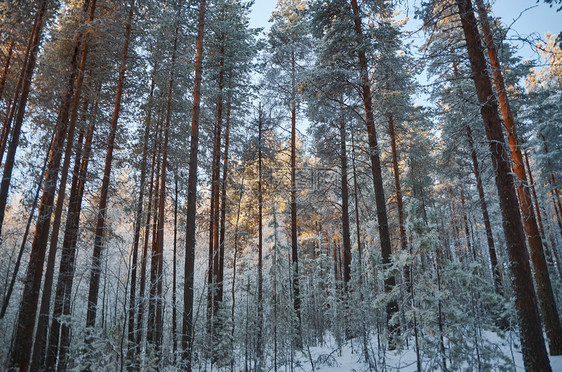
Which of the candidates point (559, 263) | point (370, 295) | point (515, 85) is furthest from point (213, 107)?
point (559, 263)

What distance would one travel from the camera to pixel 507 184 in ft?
20.5

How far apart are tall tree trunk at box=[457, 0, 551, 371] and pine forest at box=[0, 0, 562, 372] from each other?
34mm

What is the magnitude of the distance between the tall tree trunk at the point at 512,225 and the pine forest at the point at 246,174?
34 mm

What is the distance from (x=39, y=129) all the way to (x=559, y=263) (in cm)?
3512

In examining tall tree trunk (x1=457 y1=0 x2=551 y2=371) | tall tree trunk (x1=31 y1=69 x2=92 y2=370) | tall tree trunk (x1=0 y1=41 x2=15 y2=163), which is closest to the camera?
tall tree trunk (x1=457 y1=0 x2=551 y2=371)

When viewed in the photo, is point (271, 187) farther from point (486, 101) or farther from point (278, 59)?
point (486, 101)

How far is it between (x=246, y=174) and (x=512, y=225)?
40.8ft

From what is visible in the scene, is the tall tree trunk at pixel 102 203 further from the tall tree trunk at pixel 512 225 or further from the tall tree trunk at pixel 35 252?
the tall tree trunk at pixel 512 225

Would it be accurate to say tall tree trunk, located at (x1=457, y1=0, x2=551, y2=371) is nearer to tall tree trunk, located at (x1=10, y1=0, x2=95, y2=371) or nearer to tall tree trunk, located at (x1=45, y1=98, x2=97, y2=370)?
tall tree trunk, located at (x1=10, y1=0, x2=95, y2=371)

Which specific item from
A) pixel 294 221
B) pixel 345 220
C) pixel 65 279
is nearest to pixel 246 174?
pixel 294 221

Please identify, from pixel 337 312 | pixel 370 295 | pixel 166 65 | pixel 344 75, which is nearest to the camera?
pixel 370 295

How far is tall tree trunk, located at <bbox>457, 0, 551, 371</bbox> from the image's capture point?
18.4 feet

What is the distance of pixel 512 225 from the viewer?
6.11 m

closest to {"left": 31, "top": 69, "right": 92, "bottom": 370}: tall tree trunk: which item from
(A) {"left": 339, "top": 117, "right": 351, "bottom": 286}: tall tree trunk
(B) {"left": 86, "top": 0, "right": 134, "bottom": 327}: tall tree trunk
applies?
(B) {"left": 86, "top": 0, "right": 134, "bottom": 327}: tall tree trunk
